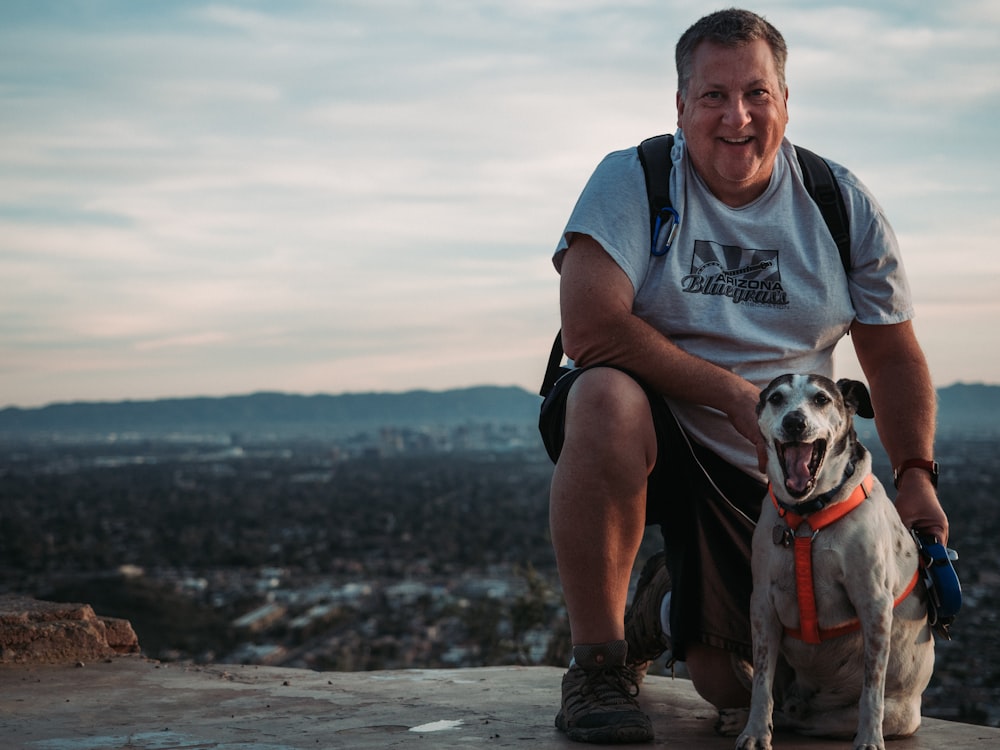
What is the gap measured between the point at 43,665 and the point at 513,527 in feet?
99.9

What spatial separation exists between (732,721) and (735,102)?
199 cm

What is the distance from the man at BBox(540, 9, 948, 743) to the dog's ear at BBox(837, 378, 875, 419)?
0.28 meters

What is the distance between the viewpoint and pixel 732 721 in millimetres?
3598

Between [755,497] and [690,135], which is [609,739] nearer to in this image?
[755,497]

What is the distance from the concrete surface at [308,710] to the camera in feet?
11.5

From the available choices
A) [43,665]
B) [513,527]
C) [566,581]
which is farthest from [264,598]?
[566,581]

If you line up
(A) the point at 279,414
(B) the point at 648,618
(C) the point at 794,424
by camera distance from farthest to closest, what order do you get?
(A) the point at 279,414 → (B) the point at 648,618 → (C) the point at 794,424

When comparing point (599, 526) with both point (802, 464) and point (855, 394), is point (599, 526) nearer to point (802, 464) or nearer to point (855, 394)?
point (802, 464)

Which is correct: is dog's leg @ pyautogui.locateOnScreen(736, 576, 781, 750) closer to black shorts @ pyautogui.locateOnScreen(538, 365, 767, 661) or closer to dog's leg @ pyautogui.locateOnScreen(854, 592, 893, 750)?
dog's leg @ pyautogui.locateOnScreen(854, 592, 893, 750)

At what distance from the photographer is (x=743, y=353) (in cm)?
382

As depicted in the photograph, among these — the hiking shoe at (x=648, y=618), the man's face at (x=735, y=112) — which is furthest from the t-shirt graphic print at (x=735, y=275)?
the hiking shoe at (x=648, y=618)

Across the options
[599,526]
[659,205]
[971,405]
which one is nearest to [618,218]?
[659,205]

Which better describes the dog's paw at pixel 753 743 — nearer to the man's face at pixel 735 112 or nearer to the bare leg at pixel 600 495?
the bare leg at pixel 600 495

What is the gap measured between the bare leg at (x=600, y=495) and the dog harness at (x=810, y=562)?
0.47 metres
